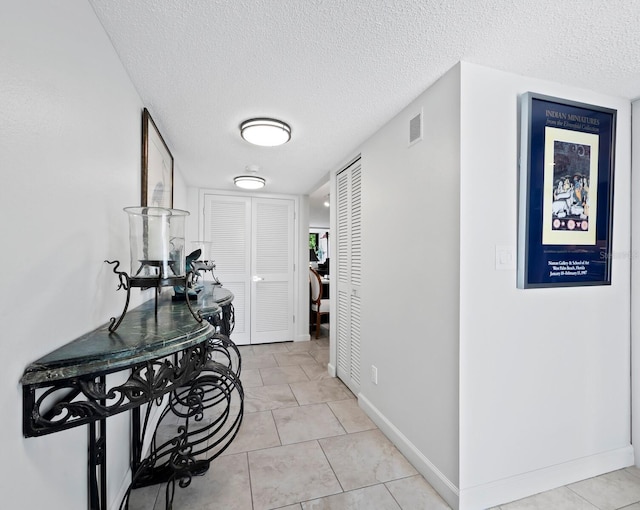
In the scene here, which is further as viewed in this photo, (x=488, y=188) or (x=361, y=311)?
(x=361, y=311)

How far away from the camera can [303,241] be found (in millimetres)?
4805

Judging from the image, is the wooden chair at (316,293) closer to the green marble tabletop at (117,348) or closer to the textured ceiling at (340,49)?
the textured ceiling at (340,49)

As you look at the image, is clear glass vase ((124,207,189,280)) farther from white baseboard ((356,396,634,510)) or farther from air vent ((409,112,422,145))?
white baseboard ((356,396,634,510))

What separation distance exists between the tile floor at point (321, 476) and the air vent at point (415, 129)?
1997mm

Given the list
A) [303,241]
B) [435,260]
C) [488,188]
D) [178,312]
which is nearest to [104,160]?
[178,312]

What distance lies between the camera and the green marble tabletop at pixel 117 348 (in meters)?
0.85

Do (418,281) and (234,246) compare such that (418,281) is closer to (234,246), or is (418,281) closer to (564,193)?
(564,193)

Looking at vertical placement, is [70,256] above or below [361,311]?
above


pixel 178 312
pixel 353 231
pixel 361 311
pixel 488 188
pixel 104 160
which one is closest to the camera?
pixel 104 160

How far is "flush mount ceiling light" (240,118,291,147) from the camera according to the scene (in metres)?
2.18

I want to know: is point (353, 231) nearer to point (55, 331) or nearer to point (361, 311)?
point (361, 311)

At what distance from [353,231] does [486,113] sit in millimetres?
1488

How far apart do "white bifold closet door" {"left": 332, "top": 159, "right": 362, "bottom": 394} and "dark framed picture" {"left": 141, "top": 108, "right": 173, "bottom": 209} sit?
159cm

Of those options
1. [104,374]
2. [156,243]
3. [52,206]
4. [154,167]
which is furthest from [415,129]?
[104,374]
